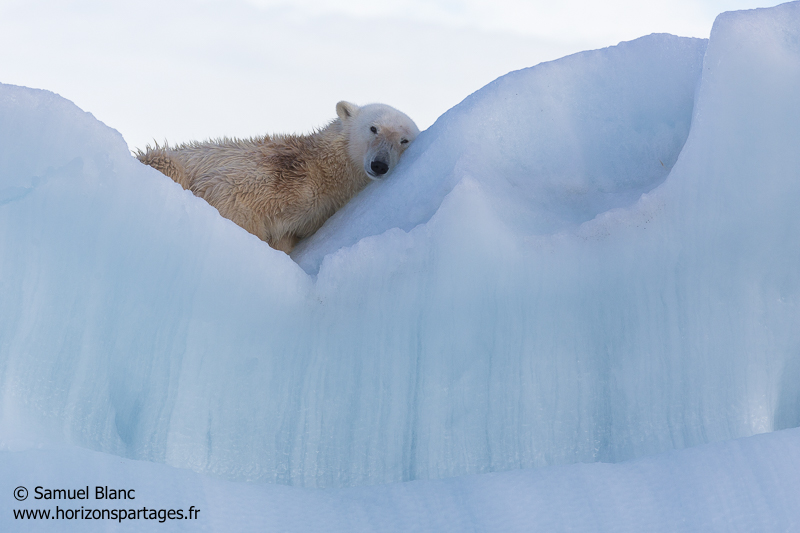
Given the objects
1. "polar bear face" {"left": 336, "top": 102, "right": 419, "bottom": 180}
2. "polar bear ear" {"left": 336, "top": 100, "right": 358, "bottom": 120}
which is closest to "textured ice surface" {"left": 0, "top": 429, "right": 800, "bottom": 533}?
"polar bear face" {"left": 336, "top": 102, "right": 419, "bottom": 180}

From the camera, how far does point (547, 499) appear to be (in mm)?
1755

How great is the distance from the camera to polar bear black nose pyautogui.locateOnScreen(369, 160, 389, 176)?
3.07 m

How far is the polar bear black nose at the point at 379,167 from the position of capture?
10.1ft

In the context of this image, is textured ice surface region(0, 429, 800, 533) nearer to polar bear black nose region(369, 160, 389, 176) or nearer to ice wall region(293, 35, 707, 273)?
ice wall region(293, 35, 707, 273)

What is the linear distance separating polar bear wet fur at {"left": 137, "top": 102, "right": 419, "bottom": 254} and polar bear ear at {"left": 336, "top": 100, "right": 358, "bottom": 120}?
7 centimetres

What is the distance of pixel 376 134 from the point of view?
3332 mm

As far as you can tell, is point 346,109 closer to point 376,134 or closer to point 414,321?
point 376,134

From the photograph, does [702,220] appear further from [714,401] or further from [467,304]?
[467,304]

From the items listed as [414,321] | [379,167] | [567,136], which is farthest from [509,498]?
[379,167]

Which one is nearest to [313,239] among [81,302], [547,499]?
[81,302]

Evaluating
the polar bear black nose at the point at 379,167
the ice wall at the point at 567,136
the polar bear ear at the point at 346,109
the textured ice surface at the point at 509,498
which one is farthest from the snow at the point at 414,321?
the polar bear ear at the point at 346,109

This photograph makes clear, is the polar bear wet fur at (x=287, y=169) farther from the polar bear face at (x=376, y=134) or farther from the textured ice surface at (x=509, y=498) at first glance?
the textured ice surface at (x=509, y=498)

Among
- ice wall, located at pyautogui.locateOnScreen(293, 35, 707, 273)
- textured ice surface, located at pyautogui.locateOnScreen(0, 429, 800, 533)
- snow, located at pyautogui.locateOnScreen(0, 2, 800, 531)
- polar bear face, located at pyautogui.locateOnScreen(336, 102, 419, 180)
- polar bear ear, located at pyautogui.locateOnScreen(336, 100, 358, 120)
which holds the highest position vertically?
polar bear ear, located at pyautogui.locateOnScreen(336, 100, 358, 120)

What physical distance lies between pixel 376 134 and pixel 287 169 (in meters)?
0.44
